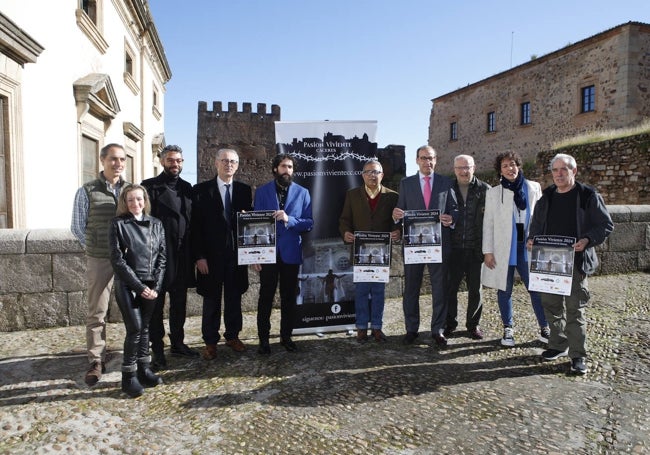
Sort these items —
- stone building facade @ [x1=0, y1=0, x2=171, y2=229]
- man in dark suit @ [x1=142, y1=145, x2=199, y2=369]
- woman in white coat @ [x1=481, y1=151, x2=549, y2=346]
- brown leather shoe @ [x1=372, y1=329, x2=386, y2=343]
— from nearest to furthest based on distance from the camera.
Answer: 1. man in dark suit @ [x1=142, y1=145, x2=199, y2=369]
2. woman in white coat @ [x1=481, y1=151, x2=549, y2=346]
3. brown leather shoe @ [x1=372, y1=329, x2=386, y2=343]
4. stone building facade @ [x1=0, y1=0, x2=171, y2=229]

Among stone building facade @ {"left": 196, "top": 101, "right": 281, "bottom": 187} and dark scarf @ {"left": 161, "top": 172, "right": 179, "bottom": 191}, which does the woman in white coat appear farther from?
stone building facade @ {"left": 196, "top": 101, "right": 281, "bottom": 187}

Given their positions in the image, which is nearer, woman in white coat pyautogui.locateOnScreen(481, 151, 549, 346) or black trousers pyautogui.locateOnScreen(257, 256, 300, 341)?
black trousers pyautogui.locateOnScreen(257, 256, 300, 341)

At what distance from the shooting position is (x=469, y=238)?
4273 mm

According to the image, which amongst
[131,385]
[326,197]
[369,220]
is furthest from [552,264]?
[131,385]

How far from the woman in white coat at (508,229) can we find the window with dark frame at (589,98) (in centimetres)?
2019

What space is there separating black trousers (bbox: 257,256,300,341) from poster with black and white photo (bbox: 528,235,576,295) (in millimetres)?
2119

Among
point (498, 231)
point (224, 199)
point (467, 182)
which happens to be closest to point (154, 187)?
point (224, 199)

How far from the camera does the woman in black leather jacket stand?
10.1ft

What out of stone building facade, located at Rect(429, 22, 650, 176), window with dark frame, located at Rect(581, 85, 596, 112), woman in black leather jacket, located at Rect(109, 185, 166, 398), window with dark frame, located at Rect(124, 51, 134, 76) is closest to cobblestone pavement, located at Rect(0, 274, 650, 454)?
woman in black leather jacket, located at Rect(109, 185, 166, 398)

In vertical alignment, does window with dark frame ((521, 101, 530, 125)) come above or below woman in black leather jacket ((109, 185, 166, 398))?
above

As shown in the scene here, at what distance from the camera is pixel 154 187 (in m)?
3.65

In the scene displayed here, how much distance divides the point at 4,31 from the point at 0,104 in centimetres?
92

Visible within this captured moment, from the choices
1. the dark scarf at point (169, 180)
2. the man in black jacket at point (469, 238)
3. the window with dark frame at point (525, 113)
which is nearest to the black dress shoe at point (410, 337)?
the man in black jacket at point (469, 238)

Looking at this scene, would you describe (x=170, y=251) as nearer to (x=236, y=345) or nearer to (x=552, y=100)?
(x=236, y=345)
